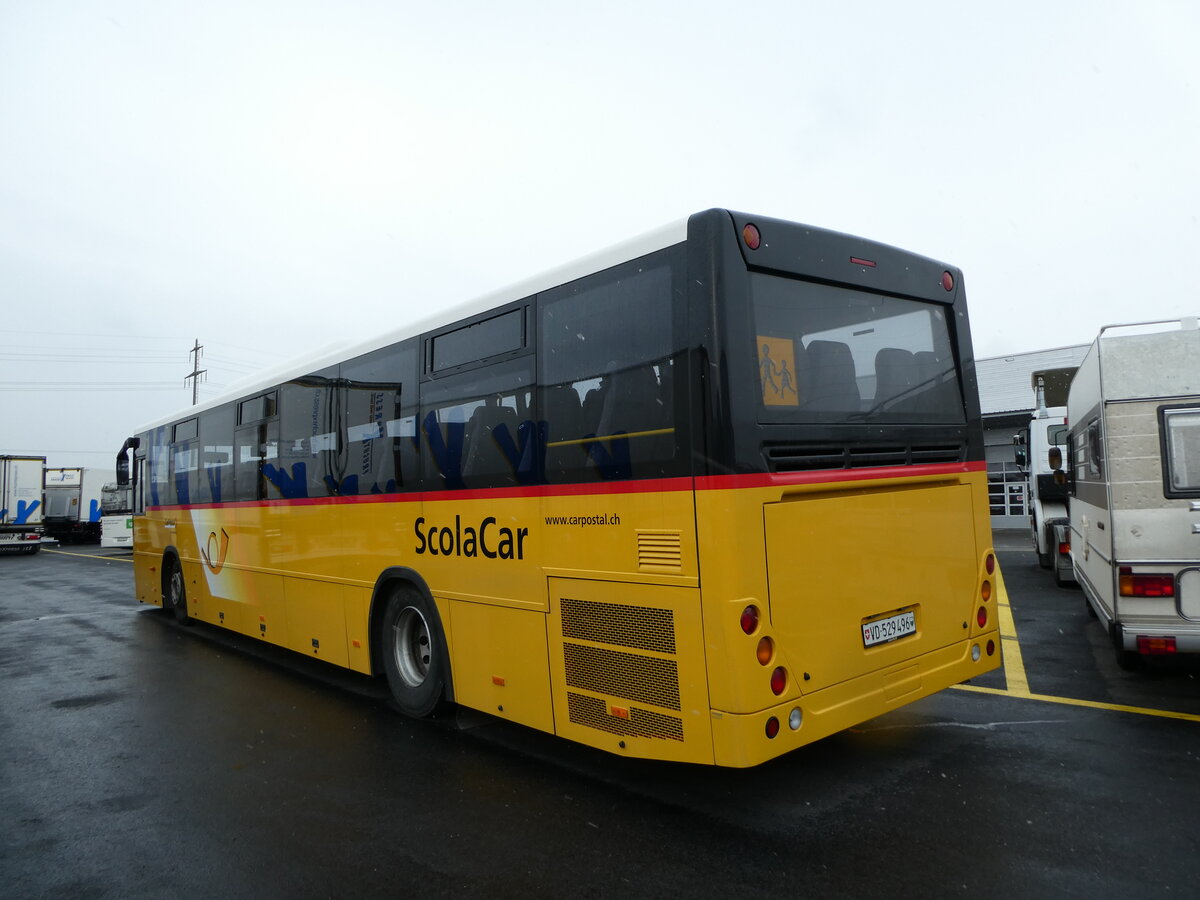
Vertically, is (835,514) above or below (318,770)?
above

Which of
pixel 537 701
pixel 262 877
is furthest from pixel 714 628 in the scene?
pixel 262 877

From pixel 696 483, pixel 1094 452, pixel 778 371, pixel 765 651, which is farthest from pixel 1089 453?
pixel 696 483

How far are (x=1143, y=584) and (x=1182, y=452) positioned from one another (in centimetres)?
106

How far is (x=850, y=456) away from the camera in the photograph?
4684 millimetres

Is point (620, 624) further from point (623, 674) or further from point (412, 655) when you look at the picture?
point (412, 655)

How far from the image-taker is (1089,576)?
26.5 feet

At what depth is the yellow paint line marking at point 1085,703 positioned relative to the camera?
18.9 feet

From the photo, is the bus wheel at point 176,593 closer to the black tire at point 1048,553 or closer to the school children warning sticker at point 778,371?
the school children warning sticker at point 778,371

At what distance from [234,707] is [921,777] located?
5647 millimetres

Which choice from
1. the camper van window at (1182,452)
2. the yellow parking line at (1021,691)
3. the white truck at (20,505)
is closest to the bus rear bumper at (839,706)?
the yellow parking line at (1021,691)

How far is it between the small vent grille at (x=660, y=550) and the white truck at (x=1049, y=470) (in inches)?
352

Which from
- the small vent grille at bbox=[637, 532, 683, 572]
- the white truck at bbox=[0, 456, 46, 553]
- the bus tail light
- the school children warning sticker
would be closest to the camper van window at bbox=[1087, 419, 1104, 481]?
the school children warning sticker

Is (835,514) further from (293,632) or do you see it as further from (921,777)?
(293,632)

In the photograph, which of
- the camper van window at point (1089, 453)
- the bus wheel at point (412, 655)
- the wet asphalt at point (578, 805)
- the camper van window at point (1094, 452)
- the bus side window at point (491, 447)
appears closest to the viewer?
the wet asphalt at point (578, 805)
